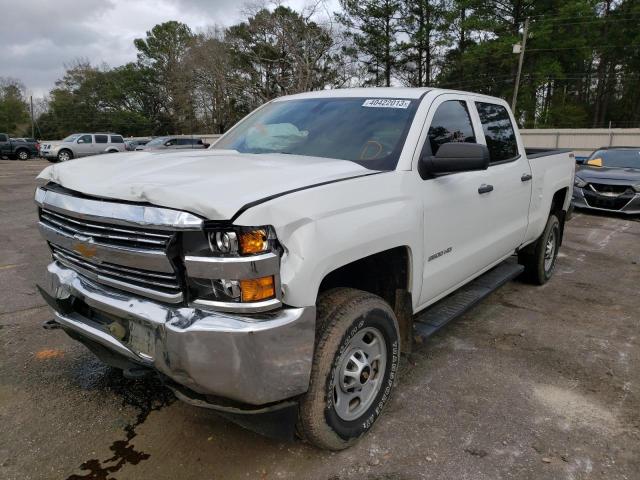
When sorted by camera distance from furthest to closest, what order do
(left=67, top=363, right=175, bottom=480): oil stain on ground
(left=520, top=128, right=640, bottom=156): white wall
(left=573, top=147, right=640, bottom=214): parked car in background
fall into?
1. (left=520, top=128, right=640, bottom=156): white wall
2. (left=573, top=147, right=640, bottom=214): parked car in background
3. (left=67, top=363, right=175, bottom=480): oil stain on ground

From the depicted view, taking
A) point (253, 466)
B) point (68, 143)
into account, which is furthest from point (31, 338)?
point (68, 143)

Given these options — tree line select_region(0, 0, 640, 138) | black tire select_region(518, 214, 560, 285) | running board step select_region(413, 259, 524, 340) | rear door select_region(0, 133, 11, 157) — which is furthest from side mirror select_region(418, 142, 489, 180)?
rear door select_region(0, 133, 11, 157)

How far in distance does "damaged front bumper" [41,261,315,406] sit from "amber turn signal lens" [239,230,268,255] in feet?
0.93

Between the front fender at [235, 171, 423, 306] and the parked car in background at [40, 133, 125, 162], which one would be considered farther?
the parked car in background at [40, 133, 125, 162]

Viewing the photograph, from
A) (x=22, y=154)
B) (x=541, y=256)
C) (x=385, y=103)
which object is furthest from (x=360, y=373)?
(x=22, y=154)

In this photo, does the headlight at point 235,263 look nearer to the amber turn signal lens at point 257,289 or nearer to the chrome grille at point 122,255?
the amber turn signal lens at point 257,289

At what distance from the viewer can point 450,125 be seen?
141 inches

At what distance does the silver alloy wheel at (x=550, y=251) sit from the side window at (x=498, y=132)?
58.8 inches

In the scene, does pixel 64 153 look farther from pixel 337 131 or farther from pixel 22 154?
pixel 337 131

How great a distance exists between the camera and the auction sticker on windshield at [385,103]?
3.36 metres

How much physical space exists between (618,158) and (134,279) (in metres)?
11.9

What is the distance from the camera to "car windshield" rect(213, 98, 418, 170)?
312 centimetres

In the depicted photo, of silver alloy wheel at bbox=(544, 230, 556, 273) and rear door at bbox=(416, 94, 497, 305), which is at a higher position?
rear door at bbox=(416, 94, 497, 305)

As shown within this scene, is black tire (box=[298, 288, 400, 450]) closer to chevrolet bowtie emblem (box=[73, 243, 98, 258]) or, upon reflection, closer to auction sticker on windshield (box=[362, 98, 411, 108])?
chevrolet bowtie emblem (box=[73, 243, 98, 258])
